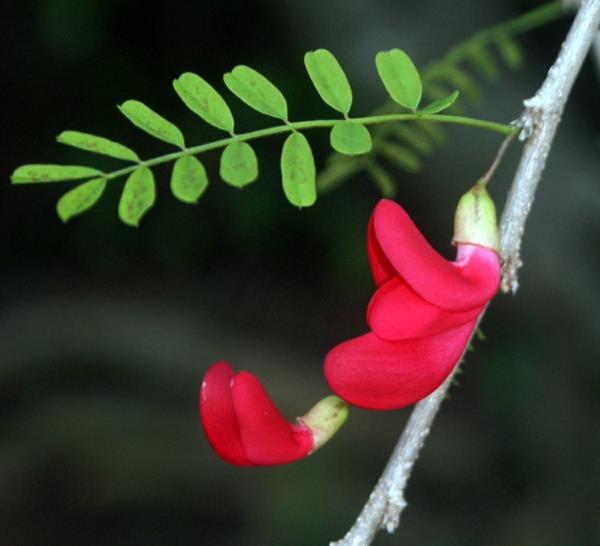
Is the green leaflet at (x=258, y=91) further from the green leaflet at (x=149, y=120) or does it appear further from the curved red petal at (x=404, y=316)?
the curved red petal at (x=404, y=316)

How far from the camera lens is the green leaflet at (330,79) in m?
0.76

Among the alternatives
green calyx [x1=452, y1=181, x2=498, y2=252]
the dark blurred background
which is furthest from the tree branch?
the dark blurred background

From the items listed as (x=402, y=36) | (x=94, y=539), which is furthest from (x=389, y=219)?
(x=94, y=539)

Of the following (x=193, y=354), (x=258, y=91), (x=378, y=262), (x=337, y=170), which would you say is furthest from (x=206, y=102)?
(x=193, y=354)

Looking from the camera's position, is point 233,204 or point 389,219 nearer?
point 389,219

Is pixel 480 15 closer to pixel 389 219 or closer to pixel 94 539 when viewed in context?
pixel 389 219

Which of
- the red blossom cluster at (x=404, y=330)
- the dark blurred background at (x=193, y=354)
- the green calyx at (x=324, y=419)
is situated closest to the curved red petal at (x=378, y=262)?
the red blossom cluster at (x=404, y=330)

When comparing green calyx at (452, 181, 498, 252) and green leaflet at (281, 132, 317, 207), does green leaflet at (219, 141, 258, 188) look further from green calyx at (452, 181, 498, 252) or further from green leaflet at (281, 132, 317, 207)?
green calyx at (452, 181, 498, 252)

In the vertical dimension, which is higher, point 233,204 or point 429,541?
point 233,204

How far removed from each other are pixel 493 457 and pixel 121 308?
1030mm

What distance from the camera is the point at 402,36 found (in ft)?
5.72

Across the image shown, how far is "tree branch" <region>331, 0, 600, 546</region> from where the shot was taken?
0.70 meters

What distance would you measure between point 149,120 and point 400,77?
0.17 m

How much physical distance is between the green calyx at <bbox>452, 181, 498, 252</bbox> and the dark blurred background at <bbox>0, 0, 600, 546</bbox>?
126cm
